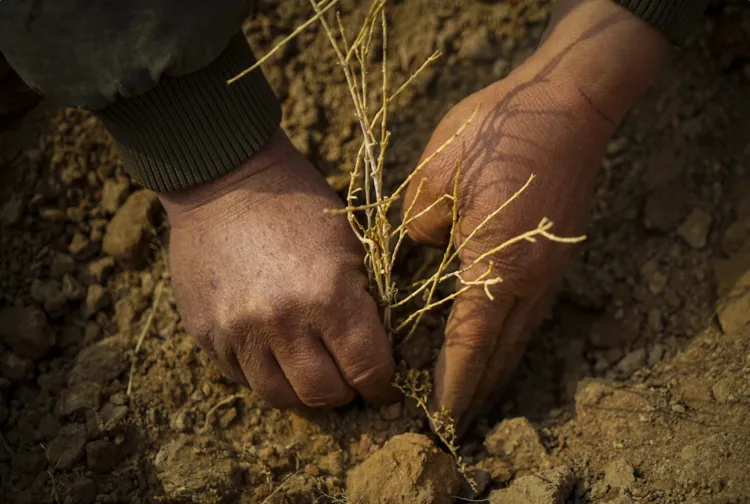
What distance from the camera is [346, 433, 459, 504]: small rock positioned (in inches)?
66.6

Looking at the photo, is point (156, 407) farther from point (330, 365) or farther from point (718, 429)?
point (718, 429)

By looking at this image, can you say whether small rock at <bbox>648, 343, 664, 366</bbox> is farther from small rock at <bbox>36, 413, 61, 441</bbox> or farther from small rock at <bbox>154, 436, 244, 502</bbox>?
small rock at <bbox>36, 413, 61, 441</bbox>

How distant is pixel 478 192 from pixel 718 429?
747 millimetres

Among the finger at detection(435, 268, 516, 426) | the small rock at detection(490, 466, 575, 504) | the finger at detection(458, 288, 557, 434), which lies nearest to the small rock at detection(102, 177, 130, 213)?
the finger at detection(435, 268, 516, 426)

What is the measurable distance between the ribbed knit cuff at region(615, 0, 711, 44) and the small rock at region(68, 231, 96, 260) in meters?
1.57

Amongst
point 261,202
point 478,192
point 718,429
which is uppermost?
point 261,202

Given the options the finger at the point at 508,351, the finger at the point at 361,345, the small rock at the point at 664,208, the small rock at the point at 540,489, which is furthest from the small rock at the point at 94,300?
the small rock at the point at 664,208

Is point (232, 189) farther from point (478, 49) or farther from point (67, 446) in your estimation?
point (478, 49)

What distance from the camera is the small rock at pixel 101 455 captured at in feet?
6.44

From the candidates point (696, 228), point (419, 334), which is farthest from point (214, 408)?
point (696, 228)

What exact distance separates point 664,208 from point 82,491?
1.74m

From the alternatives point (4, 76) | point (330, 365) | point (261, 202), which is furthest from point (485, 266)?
point (4, 76)

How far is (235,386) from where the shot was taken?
212cm

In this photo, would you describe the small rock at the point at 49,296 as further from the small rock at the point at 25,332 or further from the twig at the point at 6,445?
the twig at the point at 6,445
